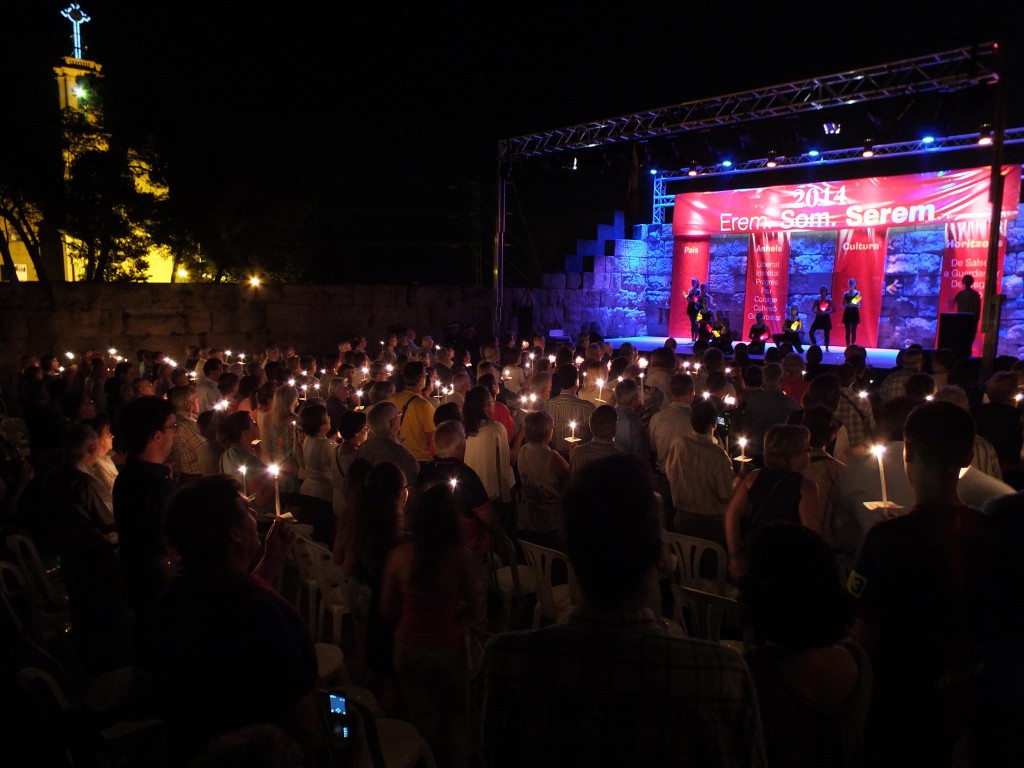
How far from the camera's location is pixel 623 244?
62.3 feet

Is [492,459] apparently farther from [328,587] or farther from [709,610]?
[709,610]

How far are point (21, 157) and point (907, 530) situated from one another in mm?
16971

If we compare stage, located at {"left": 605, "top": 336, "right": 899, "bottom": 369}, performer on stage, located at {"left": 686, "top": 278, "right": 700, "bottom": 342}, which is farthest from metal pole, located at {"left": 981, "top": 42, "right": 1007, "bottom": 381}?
performer on stage, located at {"left": 686, "top": 278, "right": 700, "bottom": 342}

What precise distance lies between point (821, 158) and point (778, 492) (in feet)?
46.8

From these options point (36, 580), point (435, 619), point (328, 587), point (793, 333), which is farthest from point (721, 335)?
point (435, 619)

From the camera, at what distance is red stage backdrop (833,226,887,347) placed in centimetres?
1534

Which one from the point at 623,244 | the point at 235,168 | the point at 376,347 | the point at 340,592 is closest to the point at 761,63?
the point at 623,244

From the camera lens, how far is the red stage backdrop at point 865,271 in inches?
604

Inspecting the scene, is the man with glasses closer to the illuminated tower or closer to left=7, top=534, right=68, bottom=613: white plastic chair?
left=7, top=534, right=68, bottom=613: white plastic chair

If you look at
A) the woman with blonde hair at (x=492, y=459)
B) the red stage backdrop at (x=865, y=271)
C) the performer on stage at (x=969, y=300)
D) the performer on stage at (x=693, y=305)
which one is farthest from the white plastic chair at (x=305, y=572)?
the red stage backdrop at (x=865, y=271)

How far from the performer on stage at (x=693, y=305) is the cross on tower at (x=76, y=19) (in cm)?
1664

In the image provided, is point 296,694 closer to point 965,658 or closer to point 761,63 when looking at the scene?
point 965,658

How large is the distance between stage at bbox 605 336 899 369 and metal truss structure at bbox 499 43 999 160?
4340 mm

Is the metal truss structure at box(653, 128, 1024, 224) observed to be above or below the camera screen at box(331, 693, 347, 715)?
above
